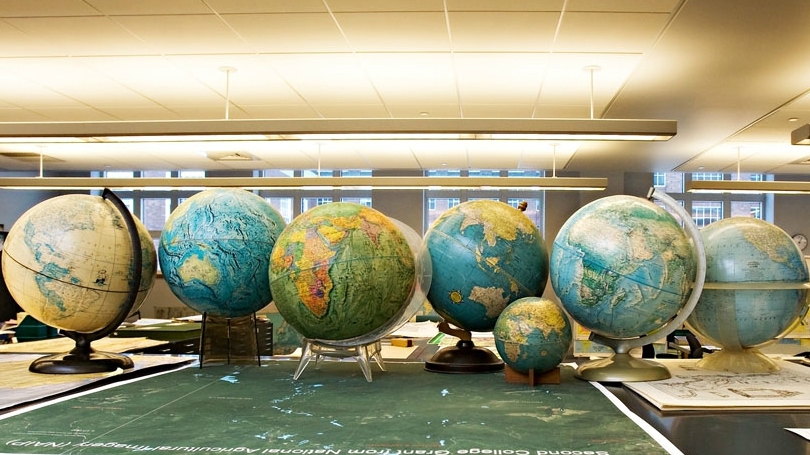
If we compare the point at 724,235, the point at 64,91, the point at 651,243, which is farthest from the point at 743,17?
the point at 64,91

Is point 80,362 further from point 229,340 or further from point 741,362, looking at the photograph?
point 741,362

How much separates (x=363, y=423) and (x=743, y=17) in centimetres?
456

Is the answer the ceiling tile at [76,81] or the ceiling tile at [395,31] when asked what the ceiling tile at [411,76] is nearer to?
the ceiling tile at [395,31]

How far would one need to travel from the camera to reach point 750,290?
82.6 inches

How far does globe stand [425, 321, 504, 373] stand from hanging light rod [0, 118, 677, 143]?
7.54ft

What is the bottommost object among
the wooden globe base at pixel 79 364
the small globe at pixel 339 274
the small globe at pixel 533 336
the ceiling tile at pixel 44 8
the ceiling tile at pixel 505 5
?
the wooden globe base at pixel 79 364

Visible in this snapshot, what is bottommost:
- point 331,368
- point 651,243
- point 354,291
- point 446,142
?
point 331,368

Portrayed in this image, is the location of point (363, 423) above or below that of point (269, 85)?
below

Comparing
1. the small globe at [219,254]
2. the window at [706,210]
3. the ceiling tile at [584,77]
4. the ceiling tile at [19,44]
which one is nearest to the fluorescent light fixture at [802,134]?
the small globe at [219,254]

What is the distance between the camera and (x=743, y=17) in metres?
4.77

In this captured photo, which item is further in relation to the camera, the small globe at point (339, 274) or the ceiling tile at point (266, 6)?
the ceiling tile at point (266, 6)

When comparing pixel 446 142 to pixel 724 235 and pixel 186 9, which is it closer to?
pixel 186 9

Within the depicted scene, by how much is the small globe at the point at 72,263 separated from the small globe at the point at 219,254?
152 mm

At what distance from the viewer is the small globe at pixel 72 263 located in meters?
2.09
